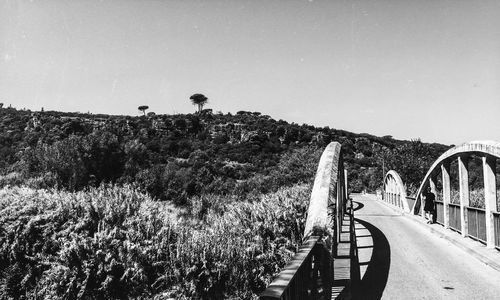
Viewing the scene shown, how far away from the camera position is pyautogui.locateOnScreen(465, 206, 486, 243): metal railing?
10.3 m

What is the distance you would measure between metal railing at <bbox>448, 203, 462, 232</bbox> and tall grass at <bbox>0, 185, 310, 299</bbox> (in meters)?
7.27

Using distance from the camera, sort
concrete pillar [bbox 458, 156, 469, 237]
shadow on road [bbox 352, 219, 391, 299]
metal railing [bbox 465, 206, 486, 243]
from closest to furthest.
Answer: shadow on road [bbox 352, 219, 391, 299], metal railing [bbox 465, 206, 486, 243], concrete pillar [bbox 458, 156, 469, 237]

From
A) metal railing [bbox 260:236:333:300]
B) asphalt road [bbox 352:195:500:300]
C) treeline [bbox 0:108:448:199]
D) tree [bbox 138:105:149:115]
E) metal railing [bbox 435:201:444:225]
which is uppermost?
tree [bbox 138:105:149:115]

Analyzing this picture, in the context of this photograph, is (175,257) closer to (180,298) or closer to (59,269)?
(180,298)

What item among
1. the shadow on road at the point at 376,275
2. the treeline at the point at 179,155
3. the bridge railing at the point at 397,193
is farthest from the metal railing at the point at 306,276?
the bridge railing at the point at 397,193

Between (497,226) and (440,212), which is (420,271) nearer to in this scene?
(497,226)

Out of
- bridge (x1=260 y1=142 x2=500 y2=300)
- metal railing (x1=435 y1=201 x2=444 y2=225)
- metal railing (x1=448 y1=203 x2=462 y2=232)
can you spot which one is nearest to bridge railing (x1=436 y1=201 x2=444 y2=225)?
metal railing (x1=435 y1=201 x2=444 y2=225)

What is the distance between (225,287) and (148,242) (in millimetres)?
2020

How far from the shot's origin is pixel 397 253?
382 inches

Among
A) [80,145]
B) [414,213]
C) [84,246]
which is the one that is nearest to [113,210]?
[84,246]

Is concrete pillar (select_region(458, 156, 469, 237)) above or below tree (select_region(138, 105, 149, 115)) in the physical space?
below

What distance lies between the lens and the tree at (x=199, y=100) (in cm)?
10775

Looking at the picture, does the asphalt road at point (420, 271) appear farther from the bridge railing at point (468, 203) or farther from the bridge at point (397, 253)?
the bridge railing at point (468, 203)

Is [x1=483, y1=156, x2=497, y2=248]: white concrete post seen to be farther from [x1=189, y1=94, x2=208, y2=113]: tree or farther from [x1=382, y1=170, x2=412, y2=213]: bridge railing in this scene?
[x1=189, y1=94, x2=208, y2=113]: tree
